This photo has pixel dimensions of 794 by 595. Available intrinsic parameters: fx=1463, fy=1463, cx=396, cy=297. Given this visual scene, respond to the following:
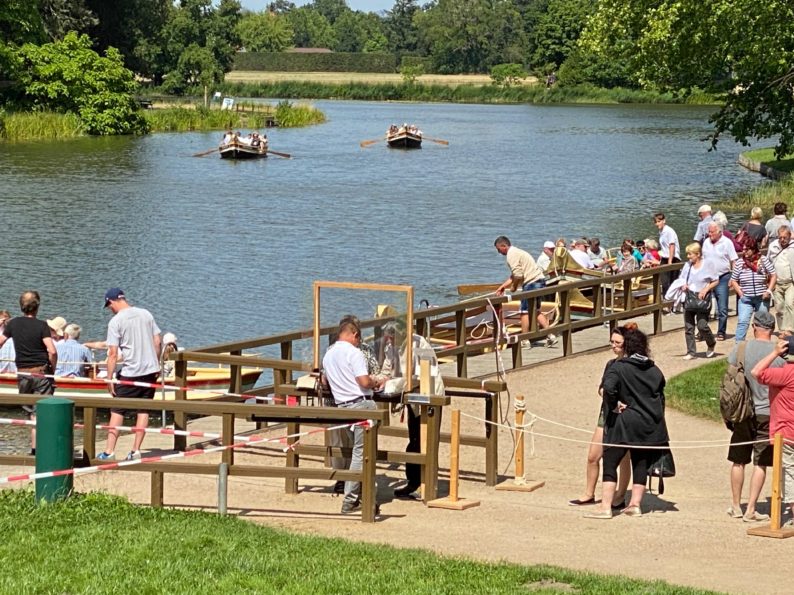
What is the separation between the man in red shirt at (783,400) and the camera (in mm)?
11758

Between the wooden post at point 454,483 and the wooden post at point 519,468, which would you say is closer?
the wooden post at point 454,483

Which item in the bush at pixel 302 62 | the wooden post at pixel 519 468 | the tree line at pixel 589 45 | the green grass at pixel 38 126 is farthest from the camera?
the bush at pixel 302 62

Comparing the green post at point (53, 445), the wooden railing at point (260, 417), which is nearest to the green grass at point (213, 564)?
the green post at point (53, 445)

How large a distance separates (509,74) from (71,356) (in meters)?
161

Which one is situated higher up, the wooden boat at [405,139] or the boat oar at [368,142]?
the wooden boat at [405,139]

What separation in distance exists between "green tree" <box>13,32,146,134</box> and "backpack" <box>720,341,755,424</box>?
72.0 m

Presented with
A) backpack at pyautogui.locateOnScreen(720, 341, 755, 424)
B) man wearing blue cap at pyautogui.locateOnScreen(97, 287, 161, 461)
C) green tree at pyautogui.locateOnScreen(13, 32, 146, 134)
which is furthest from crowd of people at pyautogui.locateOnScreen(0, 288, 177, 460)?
green tree at pyautogui.locateOnScreen(13, 32, 146, 134)

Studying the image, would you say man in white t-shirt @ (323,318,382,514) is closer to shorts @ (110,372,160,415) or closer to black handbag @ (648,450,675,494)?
black handbag @ (648,450,675,494)

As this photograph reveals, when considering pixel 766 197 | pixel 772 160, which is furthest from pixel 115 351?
pixel 772 160

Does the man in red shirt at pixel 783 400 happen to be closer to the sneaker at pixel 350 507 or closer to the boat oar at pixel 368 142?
the sneaker at pixel 350 507

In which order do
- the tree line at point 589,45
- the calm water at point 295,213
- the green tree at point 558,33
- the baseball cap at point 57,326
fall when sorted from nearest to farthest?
the baseball cap at point 57,326, the calm water at point 295,213, the tree line at point 589,45, the green tree at point 558,33

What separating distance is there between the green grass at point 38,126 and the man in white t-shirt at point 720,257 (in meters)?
61.6

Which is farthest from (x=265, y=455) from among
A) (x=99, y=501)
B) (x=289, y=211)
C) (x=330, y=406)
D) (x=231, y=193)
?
(x=231, y=193)

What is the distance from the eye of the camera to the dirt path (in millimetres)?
10797
